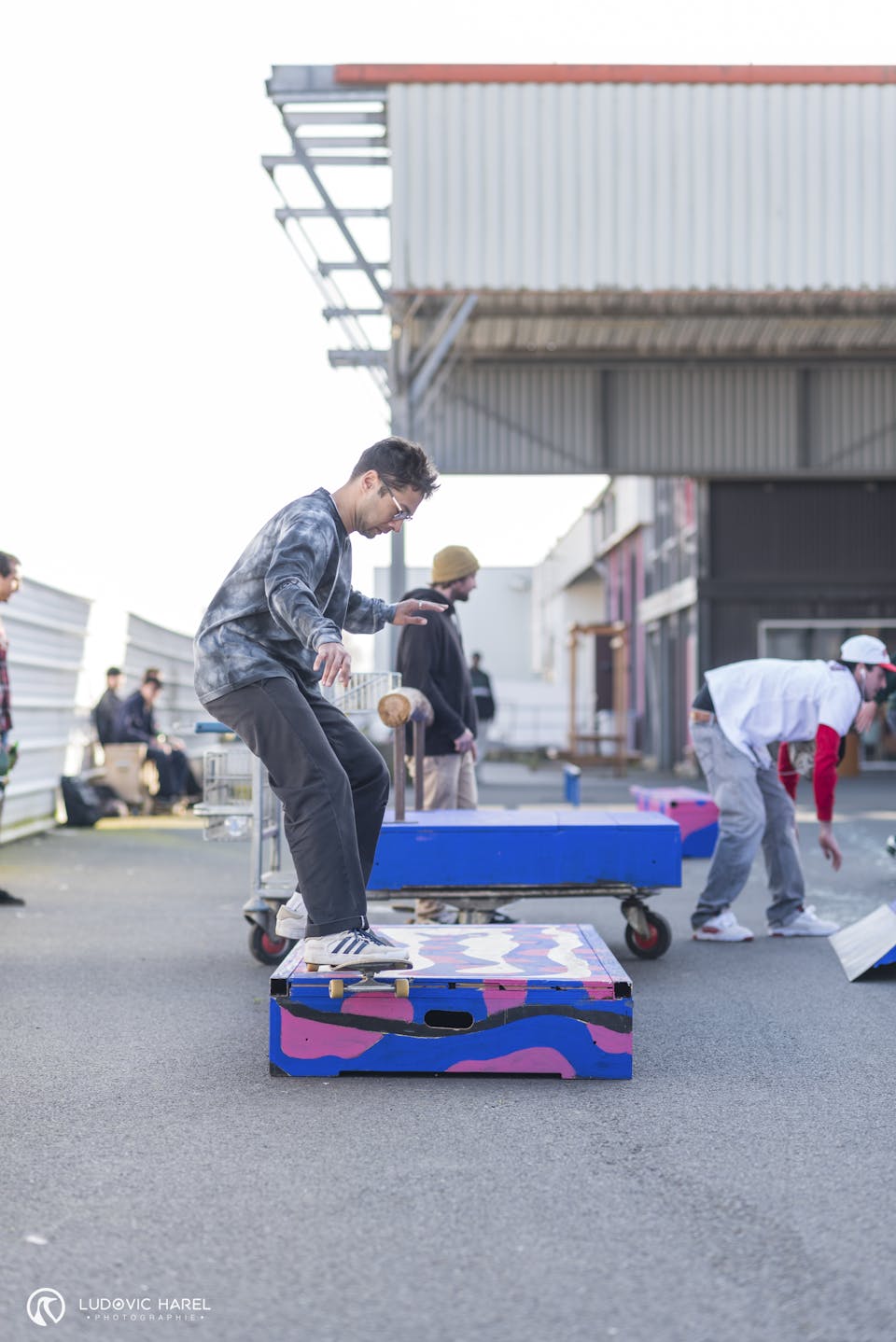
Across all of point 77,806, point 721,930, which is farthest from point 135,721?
point 721,930

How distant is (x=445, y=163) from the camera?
17.8 metres

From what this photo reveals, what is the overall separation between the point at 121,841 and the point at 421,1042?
9.83 meters

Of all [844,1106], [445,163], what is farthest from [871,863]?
[445,163]

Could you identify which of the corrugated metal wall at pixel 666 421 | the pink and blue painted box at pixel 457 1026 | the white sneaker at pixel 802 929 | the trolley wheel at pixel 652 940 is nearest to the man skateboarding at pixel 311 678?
the pink and blue painted box at pixel 457 1026

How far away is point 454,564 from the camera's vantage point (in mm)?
8281

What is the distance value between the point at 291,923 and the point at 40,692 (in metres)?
10.1

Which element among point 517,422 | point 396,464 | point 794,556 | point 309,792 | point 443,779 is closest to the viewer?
point 309,792

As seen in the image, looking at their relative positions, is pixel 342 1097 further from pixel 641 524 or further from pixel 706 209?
pixel 641 524

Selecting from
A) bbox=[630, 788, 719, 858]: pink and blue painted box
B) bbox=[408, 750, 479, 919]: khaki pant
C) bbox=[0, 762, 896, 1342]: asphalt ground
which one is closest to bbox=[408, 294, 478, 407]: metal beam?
bbox=[630, 788, 719, 858]: pink and blue painted box

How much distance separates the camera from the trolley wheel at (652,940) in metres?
7.30

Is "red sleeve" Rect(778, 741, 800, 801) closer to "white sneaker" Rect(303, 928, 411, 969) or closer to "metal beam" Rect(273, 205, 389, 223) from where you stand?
"white sneaker" Rect(303, 928, 411, 969)

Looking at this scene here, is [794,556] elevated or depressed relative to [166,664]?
elevated

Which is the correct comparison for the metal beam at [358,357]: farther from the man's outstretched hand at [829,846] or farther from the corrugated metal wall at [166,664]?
the man's outstretched hand at [829,846]

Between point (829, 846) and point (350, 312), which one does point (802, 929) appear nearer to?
point (829, 846)
